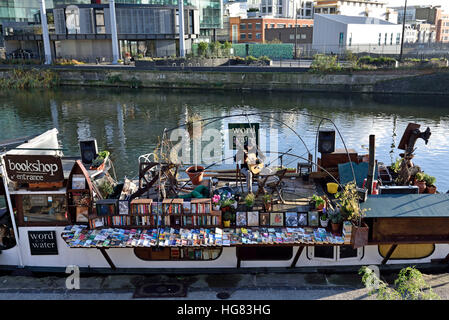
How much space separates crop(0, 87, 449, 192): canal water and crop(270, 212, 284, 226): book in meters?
12.8

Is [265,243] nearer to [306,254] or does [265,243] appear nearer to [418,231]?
[306,254]

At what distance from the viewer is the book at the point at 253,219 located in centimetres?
1229

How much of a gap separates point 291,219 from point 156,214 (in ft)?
12.3

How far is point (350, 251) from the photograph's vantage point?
12.8 meters

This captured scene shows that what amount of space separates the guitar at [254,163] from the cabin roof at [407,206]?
3699mm

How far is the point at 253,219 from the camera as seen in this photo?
40.4 ft

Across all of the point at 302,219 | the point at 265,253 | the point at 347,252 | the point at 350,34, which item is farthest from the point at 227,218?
the point at 350,34

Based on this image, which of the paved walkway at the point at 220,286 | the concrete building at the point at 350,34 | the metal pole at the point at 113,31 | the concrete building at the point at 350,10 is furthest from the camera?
the concrete building at the point at 350,10

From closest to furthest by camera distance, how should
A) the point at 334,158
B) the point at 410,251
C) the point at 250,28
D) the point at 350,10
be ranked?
the point at 410,251
the point at 334,158
the point at 250,28
the point at 350,10

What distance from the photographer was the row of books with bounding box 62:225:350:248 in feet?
38.2

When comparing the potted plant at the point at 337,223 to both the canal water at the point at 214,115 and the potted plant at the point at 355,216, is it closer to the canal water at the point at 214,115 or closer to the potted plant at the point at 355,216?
the potted plant at the point at 355,216

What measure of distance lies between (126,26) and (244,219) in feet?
218

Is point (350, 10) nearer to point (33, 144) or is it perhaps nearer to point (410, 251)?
point (410, 251)

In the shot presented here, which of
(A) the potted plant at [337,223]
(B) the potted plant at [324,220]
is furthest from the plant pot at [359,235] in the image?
(B) the potted plant at [324,220]
